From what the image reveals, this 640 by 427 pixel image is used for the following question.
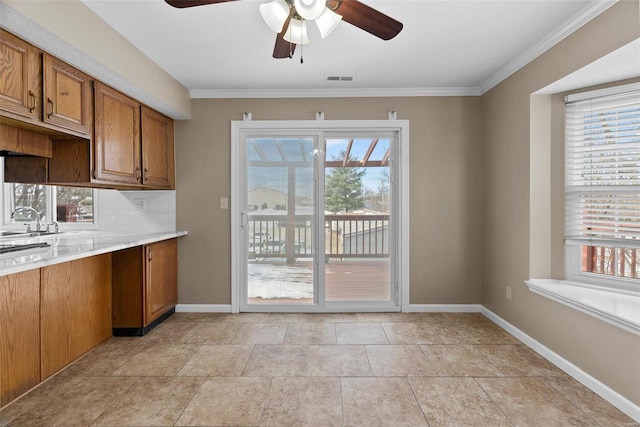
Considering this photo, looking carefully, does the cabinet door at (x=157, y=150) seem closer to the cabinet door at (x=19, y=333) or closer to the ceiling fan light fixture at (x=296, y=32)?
the cabinet door at (x=19, y=333)

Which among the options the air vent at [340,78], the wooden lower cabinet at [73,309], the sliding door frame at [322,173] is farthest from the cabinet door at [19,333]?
the air vent at [340,78]

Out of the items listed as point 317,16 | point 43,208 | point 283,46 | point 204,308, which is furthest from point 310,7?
point 43,208

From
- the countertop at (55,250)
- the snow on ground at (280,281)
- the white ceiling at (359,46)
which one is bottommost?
the snow on ground at (280,281)

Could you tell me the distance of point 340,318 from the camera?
3549mm

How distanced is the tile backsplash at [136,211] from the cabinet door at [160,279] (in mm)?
322

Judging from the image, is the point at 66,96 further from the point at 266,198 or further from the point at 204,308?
the point at 204,308

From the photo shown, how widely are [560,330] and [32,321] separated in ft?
12.1

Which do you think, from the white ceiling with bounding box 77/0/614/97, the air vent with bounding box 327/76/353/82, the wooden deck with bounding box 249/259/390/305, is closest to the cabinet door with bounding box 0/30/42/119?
the white ceiling with bounding box 77/0/614/97

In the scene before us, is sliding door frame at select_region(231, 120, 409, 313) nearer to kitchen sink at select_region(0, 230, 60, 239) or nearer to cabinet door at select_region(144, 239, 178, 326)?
cabinet door at select_region(144, 239, 178, 326)

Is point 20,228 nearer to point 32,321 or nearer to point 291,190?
point 32,321

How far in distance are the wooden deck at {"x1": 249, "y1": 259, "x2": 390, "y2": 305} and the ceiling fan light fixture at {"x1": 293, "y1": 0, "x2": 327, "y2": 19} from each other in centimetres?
271

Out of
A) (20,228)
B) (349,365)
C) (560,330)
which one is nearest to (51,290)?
(20,228)

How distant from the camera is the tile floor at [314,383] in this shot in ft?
6.27

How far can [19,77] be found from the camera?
186 cm
